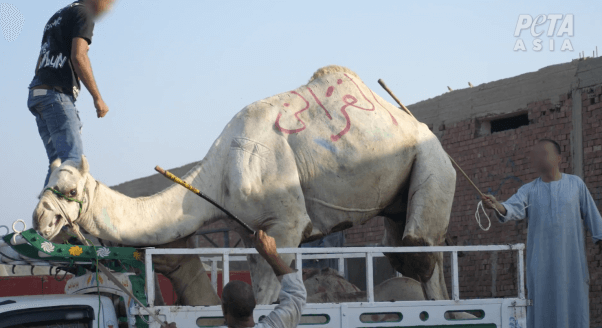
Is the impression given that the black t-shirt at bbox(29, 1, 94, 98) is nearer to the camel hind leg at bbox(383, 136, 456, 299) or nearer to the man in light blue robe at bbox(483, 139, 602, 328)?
the camel hind leg at bbox(383, 136, 456, 299)

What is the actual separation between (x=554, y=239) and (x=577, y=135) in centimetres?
576

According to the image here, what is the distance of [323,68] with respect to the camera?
871 centimetres

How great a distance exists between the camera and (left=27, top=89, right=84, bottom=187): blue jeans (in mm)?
7062

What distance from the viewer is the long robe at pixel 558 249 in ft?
21.5

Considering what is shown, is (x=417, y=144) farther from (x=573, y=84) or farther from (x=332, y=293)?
(x=573, y=84)

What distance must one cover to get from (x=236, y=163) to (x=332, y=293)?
1463 millimetres

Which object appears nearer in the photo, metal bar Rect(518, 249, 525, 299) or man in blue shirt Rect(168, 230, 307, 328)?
man in blue shirt Rect(168, 230, 307, 328)

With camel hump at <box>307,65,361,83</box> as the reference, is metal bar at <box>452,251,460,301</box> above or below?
below

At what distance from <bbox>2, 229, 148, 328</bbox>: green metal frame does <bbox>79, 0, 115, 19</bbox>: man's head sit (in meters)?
2.42

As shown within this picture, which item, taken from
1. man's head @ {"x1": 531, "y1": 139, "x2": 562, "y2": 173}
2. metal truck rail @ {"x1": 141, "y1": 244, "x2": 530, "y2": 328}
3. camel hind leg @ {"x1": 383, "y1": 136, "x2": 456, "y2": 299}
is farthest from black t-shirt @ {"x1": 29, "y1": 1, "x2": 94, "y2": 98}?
man's head @ {"x1": 531, "y1": 139, "x2": 562, "y2": 173}

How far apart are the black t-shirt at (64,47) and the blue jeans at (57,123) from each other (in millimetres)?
106

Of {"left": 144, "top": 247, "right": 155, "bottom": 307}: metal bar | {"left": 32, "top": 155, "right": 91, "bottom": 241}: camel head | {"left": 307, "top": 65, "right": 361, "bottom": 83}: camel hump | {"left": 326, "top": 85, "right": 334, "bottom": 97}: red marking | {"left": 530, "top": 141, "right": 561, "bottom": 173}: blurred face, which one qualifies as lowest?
{"left": 144, "top": 247, "right": 155, "bottom": 307}: metal bar

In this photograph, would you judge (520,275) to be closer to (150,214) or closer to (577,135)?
(150,214)

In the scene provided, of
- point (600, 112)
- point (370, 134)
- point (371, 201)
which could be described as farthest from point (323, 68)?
point (600, 112)
